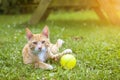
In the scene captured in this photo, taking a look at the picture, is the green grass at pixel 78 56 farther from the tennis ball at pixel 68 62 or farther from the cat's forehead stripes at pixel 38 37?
the cat's forehead stripes at pixel 38 37

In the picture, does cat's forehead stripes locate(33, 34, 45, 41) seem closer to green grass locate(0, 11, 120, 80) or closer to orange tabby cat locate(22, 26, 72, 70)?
orange tabby cat locate(22, 26, 72, 70)

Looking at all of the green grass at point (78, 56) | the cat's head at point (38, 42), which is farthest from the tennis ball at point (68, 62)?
the cat's head at point (38, 42)

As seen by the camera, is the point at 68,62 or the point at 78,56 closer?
the point at 68,62

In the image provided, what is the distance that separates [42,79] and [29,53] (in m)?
0.47

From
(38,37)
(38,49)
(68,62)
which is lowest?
(68,62)

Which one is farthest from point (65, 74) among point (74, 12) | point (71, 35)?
point (74, 12)

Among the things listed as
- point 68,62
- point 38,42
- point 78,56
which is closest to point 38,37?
point 38,42

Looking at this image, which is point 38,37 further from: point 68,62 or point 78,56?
point 78,56

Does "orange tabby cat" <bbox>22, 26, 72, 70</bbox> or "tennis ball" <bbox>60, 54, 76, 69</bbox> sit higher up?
"orange tabby cat" <bbox>22, 26, 72, 70</bbox>

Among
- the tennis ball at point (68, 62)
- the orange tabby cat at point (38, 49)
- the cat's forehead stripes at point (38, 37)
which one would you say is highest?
the cat's forehead stripes at point (38, 37)

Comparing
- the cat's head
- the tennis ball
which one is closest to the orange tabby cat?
the cat's head

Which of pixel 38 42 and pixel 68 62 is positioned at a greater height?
pixel 38 42

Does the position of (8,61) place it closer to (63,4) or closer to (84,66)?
(84,66)

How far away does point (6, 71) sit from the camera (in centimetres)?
353
